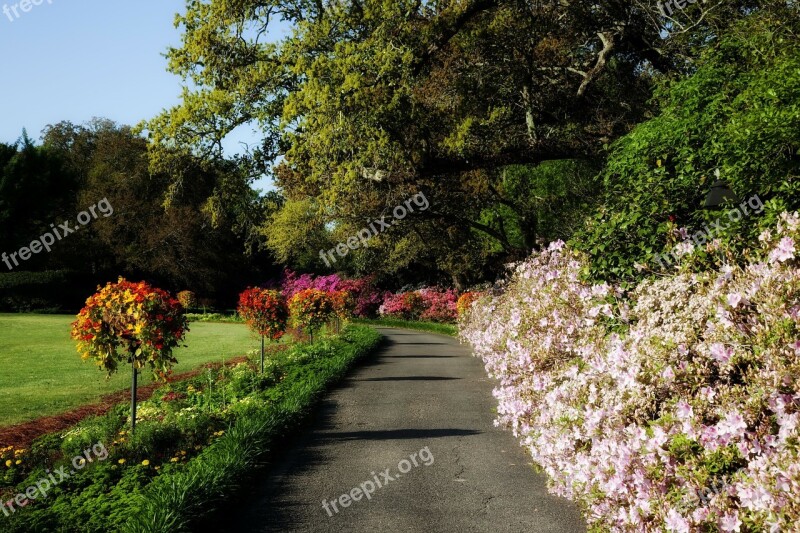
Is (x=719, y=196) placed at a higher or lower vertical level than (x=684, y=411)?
higher

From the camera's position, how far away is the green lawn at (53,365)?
1243 centimetres

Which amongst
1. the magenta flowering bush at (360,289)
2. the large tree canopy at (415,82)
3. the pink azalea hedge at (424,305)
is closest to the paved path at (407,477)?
the large tree canopy at (415,82)

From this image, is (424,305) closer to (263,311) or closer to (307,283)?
(307,283)

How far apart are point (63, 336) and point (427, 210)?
14.9m

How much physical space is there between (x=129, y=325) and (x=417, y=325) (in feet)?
83.2

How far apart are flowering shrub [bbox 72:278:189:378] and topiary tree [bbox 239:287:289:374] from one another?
5658mm

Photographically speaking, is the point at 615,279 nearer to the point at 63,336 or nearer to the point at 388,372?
the point at 388,372

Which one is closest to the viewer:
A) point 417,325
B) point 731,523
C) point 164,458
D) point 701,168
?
point 731,523

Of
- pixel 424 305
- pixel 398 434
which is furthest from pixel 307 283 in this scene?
pixel 398 434

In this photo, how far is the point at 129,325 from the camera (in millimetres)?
8398

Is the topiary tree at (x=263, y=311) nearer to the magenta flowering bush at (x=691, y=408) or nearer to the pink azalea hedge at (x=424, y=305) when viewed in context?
the magenta flowering bush at (x=691, y=408)

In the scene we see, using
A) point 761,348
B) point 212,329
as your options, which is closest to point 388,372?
point 761,348

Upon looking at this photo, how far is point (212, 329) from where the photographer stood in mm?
30859

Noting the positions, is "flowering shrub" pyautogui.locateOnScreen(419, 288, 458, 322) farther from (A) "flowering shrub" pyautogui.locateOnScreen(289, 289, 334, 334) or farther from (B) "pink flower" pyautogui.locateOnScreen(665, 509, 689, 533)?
(B) "pink flower" pyautogui.locateOnScreen(665, 509, 689, 533)
